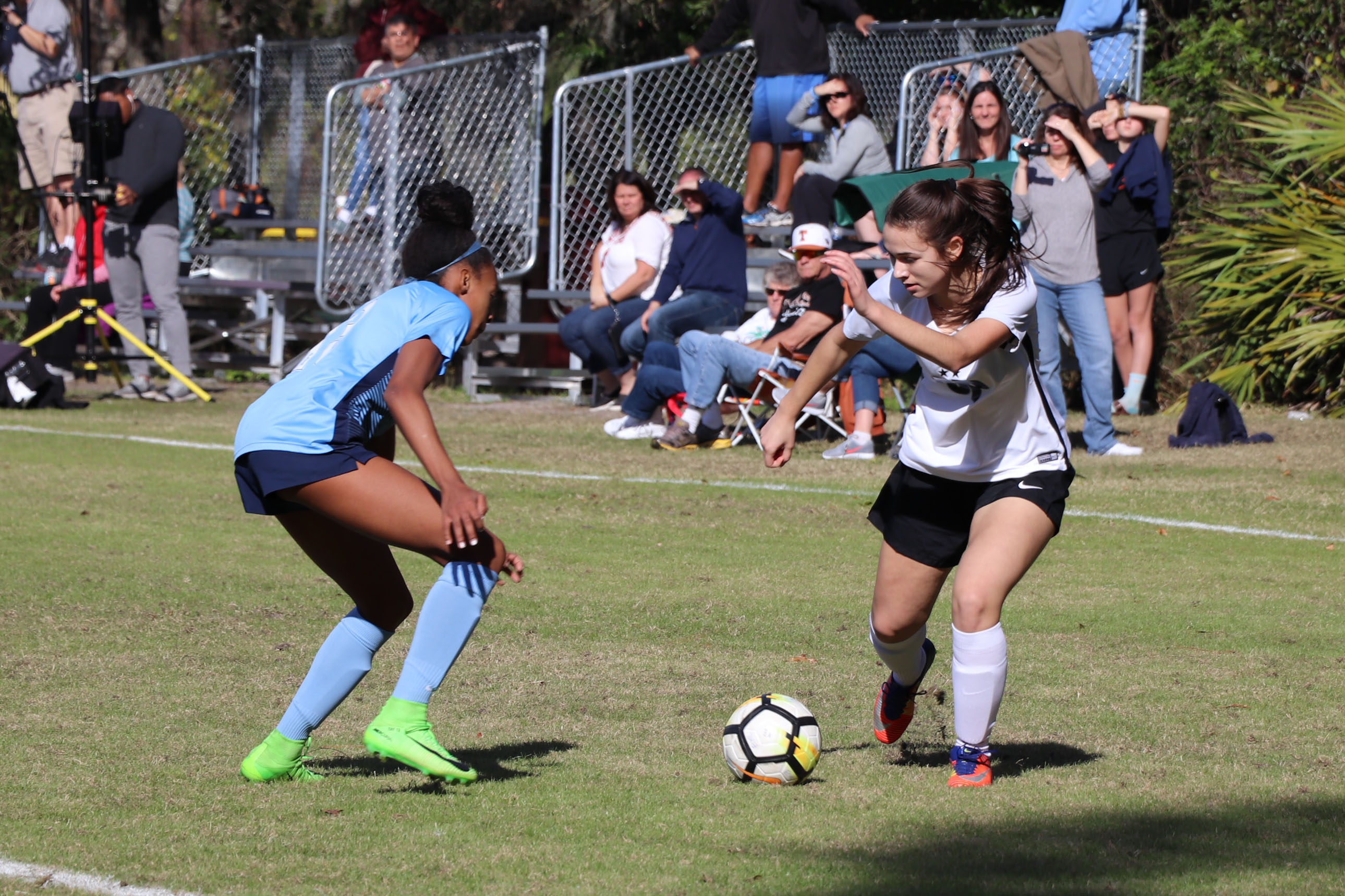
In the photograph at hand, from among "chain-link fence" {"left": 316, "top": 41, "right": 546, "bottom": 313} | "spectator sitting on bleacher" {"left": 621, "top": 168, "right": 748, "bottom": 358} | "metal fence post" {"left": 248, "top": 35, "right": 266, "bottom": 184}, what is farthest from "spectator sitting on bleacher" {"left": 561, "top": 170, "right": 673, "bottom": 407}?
"metal fence post" {"left": 248, "top": 35, "right": 266, "bottom": 184}

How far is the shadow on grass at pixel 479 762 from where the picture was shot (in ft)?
14.8

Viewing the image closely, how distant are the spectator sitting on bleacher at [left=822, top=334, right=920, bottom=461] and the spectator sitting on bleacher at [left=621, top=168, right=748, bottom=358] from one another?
5.89 feet

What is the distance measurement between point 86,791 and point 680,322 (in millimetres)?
9137

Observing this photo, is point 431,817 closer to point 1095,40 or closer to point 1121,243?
point 1121,243

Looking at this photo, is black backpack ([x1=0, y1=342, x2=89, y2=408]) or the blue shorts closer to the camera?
black backpack ([x1=0, y1=342, x2=89, y2=408])

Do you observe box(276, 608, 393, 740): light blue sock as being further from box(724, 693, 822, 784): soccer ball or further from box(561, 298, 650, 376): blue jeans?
box(561, 298, 650, 376): blue jeans

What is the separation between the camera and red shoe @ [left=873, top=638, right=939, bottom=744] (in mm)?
4824

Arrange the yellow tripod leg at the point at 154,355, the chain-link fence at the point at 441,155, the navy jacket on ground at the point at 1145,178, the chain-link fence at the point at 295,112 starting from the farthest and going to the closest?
the chain-link fence at the point at 295,112 → the chain-link fence at the point at 441,155 → the yellow tripod leg at the point at 154,355 → the navy jacket on ground at the point at 1145,178

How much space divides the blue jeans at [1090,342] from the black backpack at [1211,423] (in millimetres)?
798

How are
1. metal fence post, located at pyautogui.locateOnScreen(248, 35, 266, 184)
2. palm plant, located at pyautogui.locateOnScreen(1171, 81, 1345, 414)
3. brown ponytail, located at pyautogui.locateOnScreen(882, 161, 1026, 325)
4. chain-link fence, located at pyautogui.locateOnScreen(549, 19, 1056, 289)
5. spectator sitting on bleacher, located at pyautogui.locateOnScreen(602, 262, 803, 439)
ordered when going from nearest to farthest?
1. brown ponytail, located at pyautogui.locateOnScreen(882, 161, 1026, 325)
2. spectator sitting on bleacher, located at pyautogui.locateOnScreen(602, 262, 803, 439)
3. palm plant, located at pyautogui.locateOnScreen(1171, 81, 1345, 414)
4. chain-link fence, located at pyautogui.locateOnScreen(549, 19, 1056, 289)
5. metal fence post, located at pyautogui.locateOnScreen(248, 35, 266, 184)

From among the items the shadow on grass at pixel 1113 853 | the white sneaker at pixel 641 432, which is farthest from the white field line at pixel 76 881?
the white sneaker at pixel 641 432

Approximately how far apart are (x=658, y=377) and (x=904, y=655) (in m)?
7.92

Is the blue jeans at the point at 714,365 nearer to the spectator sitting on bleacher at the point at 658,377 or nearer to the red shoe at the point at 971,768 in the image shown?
the spectator sitting on bleacher at the point at 658,377

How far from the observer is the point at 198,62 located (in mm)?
19656
